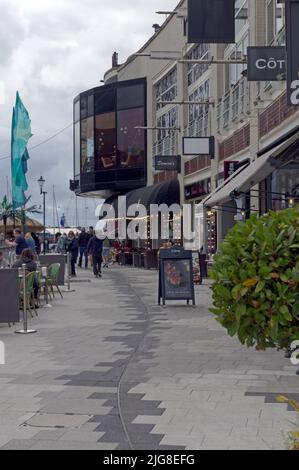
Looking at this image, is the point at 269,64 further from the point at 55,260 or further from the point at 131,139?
the point at 131,139

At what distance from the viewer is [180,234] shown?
33.9m

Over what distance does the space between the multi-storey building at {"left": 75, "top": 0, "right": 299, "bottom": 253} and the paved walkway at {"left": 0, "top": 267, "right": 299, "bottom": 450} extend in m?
2.68

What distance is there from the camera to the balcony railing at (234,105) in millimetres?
Result: 21548

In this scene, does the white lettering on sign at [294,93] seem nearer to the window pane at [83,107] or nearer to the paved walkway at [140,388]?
the paved walkway at [140,388]

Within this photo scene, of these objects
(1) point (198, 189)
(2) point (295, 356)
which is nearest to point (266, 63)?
(2) point (295, 356)

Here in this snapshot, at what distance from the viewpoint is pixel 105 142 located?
4906 centimetres

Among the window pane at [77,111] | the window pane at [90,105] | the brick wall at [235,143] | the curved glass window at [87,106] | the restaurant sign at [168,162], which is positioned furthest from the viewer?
the window pane at [77,111]

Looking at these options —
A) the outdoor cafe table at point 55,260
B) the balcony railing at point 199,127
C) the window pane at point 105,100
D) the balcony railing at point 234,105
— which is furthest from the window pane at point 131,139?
the outdoor cafe table at point 55,260

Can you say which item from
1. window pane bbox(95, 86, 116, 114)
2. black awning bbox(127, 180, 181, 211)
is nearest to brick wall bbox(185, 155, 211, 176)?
black awning bbox(127, 180, 181, 211)

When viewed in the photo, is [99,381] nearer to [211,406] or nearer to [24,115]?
[211,406]

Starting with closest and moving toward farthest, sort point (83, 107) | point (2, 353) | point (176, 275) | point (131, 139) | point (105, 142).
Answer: point (2, 353), point (176, 275), point (131, 139), point (105, 142), point (83, 107)

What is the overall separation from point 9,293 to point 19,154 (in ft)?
36.9

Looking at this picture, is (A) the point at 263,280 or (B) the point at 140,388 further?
(B) the point at 140,388

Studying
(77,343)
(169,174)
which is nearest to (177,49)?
(169,174)
